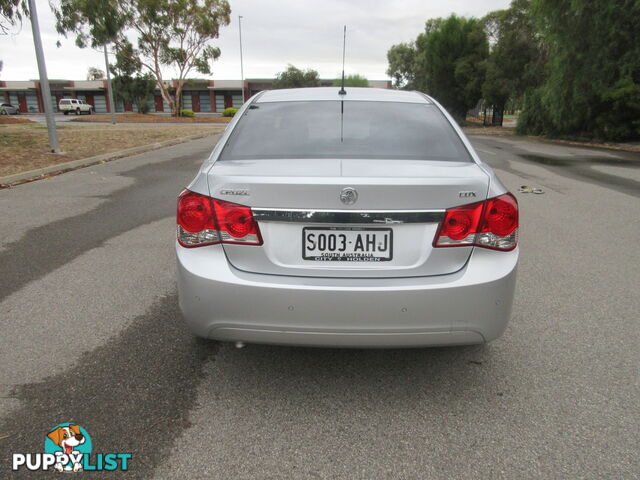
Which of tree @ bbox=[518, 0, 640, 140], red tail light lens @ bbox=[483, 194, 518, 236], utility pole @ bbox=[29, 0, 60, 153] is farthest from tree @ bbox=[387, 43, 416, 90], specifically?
red tail light lens @ bbox=[483, 194, 518, 236]

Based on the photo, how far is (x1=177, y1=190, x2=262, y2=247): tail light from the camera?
2.44 m

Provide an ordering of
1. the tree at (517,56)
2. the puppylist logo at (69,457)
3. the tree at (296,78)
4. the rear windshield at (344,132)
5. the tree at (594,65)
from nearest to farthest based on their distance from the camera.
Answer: the puppylist logo at (69,457)
the rear windshield at (344,132)
the tree at (594,65)
the tree at (517,56)
the tree at (296,78)

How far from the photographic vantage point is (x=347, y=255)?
7.98 feet

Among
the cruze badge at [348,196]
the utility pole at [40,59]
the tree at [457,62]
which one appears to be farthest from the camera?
the tree at [457,62]

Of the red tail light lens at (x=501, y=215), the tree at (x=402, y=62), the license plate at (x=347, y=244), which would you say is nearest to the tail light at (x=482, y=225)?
the red tail light lens at (x=501, y=215)

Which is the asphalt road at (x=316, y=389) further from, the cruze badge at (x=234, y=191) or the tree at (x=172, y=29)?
the tree at (x=172, y=29)

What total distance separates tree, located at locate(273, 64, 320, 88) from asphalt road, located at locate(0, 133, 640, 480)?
5924 cm

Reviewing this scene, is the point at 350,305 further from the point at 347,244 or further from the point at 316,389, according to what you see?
the point at 316,389

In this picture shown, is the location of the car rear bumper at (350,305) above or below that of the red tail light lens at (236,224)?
below

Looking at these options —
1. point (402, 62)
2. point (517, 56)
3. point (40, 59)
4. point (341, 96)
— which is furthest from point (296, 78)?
point (341, 96)

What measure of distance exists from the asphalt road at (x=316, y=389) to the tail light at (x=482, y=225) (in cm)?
87

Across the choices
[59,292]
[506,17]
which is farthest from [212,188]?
[506,17]

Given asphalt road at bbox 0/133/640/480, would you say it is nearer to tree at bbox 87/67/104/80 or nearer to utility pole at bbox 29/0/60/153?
utility pole at bbox 29/0/60/153

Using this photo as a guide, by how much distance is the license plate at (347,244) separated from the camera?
2402 millimetres
